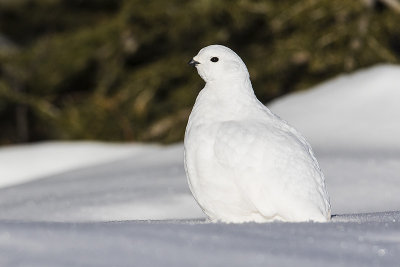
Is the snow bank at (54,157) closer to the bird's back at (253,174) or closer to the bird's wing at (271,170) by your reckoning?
the bird's back at (253,174)

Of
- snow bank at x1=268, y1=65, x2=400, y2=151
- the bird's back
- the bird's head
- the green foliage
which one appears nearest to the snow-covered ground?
snow bank at x1=268, y1=65, x2=400, y2=151

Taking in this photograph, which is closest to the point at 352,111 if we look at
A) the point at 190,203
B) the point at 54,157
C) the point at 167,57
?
the point at 190,203

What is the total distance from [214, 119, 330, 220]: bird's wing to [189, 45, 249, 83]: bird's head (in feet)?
1.34

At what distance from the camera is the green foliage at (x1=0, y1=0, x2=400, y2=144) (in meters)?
9.46

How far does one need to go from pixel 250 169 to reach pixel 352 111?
4107 mm

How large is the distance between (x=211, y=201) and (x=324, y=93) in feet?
14.7

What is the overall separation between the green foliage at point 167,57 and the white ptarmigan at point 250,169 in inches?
227

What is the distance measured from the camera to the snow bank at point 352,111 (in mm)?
6816

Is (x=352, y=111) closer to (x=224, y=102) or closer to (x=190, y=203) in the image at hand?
(x=190, y=203)

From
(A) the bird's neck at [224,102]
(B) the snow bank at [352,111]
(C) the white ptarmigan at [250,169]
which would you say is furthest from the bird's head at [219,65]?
(B) the snow bank at [352,111]

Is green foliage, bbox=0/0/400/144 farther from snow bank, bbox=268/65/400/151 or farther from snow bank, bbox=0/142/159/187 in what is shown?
snow bank, bbox=268/65/400/151

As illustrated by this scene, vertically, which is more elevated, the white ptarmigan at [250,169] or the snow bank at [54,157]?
the white ptarmigan at [250,169]

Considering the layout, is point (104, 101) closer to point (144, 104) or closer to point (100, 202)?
point (144, 104)

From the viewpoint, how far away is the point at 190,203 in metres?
5.25
